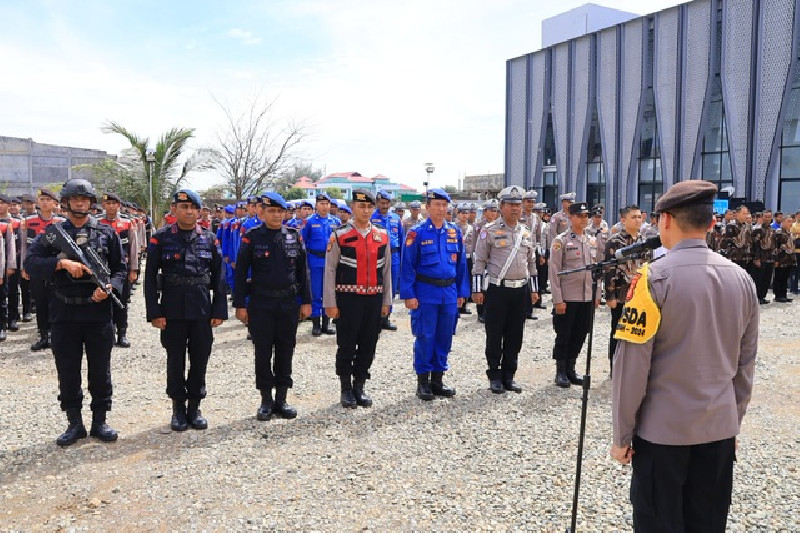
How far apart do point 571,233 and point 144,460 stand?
468cm

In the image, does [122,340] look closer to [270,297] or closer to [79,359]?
[79,359]

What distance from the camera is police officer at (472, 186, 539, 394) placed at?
20.5 feet

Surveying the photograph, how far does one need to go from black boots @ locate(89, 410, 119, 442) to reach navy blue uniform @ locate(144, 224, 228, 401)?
0.52 m

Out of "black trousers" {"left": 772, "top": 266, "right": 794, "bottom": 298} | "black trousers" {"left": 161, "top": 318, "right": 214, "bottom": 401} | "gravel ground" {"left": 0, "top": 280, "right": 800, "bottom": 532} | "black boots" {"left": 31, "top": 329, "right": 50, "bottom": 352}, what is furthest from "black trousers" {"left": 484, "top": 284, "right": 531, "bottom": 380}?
"black trousers" {"left": 772, "top": 266, "right": 794, "bottom": 298}

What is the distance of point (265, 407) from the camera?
5441 millimetres

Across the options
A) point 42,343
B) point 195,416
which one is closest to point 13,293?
point 42,343

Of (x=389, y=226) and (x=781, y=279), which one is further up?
(x=389, y=226)

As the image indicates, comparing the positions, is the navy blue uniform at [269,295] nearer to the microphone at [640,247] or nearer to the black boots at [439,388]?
the black boots at [439,388]

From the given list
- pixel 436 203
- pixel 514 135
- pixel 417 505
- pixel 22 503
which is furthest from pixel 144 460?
pixel 514 135

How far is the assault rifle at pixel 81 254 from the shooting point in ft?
15.2

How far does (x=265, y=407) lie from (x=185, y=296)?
1.24 m

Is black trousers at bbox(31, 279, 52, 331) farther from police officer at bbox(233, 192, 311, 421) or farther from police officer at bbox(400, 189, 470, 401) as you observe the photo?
police officer at bbox(400, 189, 470, 401)

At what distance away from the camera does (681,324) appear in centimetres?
235

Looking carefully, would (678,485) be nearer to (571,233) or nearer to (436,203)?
(436,203)
